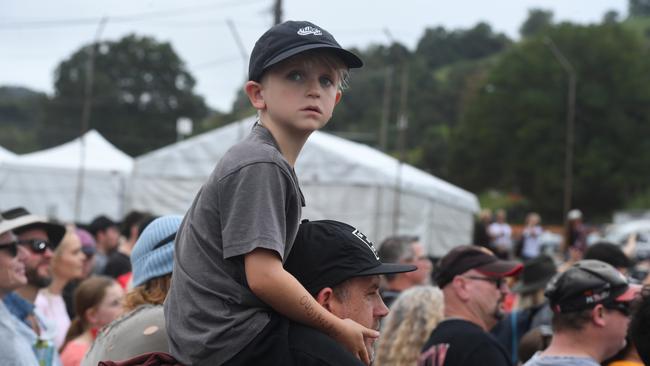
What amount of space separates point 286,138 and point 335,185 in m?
18.3

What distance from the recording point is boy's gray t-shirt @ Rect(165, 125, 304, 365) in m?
2.62

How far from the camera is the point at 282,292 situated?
2.62 metres

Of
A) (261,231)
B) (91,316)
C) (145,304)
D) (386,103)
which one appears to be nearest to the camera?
(261,231)

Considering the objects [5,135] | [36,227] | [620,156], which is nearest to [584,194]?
[620,156]

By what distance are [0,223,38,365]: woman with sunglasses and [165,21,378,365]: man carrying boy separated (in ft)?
6.29

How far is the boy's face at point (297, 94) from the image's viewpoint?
9.25 ft

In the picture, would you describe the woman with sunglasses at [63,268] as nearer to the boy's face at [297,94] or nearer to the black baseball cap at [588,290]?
the black baseball cap at [588,290]

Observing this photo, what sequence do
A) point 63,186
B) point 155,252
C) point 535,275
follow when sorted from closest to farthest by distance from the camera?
point 155,252 → point 535,275 → point 63,186

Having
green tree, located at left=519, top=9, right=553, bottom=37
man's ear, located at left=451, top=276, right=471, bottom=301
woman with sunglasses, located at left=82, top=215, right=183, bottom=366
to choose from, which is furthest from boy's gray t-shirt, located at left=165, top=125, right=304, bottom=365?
green tree, located at left=519, top=9, right=553, bottom=37

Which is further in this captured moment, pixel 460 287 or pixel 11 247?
pixel 460 287

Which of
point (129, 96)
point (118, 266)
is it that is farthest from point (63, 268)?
point (129, 96)

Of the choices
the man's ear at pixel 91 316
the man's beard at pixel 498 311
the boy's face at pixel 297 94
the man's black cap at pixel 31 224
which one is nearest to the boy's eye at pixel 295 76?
the boy's face at pixel 297 94

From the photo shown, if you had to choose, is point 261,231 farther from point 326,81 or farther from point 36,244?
point 36,244

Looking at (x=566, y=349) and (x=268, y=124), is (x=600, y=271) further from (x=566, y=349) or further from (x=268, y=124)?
(x=268, y=124)
